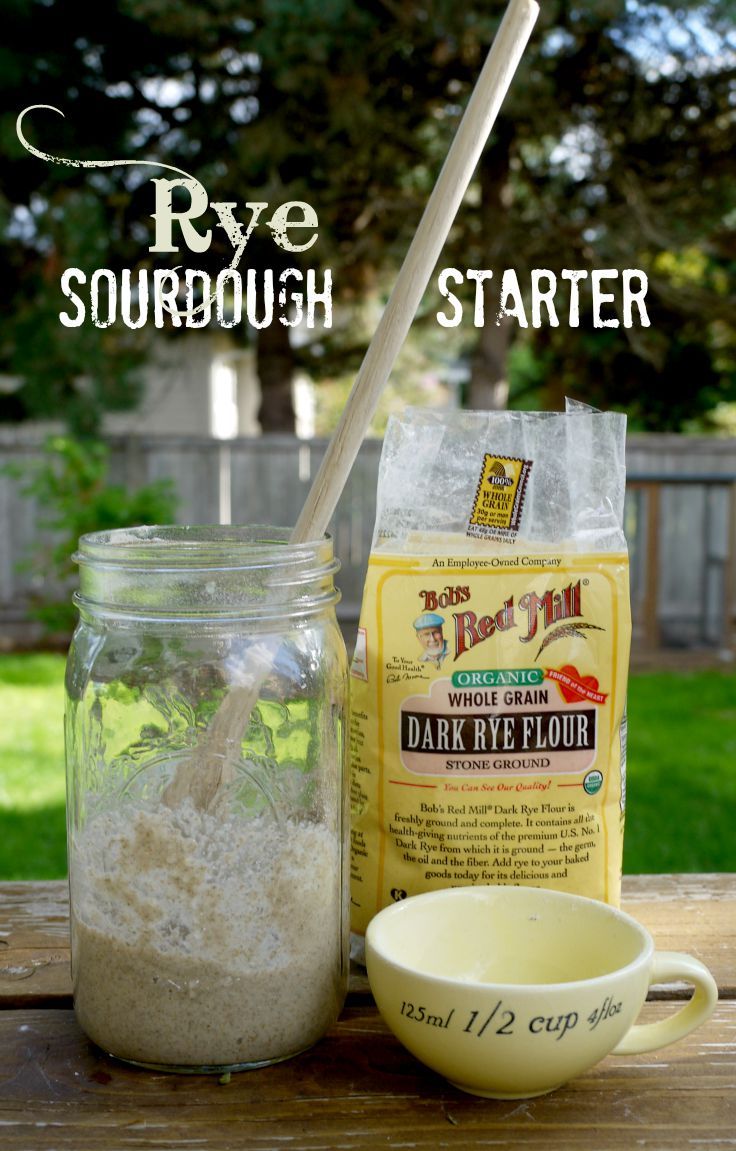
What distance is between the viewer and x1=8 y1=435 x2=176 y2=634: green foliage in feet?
16.2

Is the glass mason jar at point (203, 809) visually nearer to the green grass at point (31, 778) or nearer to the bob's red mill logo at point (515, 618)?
the bob's red mill logo at point (515, 618)

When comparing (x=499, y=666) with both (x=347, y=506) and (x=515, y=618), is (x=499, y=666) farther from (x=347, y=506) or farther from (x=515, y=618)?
(x=347, y=506)

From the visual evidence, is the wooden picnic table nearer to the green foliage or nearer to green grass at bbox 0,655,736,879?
green grass at bbox 0,655,736,879

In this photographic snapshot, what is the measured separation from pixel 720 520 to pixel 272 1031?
18.8ft

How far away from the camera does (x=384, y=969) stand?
0.65 metres

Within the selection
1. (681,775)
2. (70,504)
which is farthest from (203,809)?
(70,504)

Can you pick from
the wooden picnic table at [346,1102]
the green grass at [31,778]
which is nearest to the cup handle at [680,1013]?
the wooden picnic table at [346,1102]

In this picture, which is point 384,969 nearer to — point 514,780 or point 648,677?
point 514,780

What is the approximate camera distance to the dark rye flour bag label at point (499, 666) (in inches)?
31.6

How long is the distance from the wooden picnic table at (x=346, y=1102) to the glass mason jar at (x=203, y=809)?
2 centimetres

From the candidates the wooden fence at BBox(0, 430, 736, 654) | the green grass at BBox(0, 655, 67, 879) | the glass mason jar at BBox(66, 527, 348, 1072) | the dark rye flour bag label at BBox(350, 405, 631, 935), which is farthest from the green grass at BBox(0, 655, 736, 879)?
the glass mason jar at BBox(66, 527, 348, 1072)

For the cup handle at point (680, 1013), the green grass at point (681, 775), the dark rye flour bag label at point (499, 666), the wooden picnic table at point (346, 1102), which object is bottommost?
the green grass at point (681, 775)

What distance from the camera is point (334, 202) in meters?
5.30

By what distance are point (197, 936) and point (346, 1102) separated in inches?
5.1
